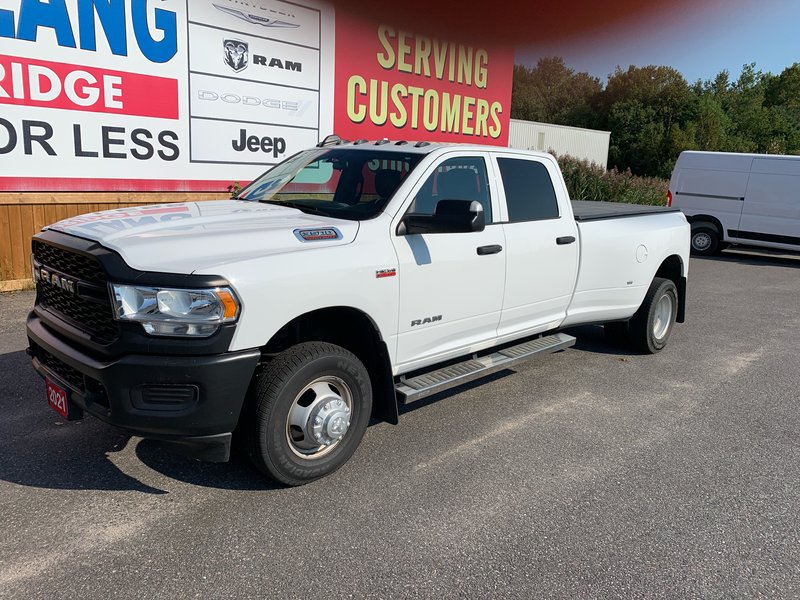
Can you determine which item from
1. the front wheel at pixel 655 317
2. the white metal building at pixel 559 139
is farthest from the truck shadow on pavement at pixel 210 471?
the white metal building at pixel 559 139

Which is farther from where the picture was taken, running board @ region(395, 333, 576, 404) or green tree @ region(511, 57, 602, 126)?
green tree @ region(511, 57, 602, 126)

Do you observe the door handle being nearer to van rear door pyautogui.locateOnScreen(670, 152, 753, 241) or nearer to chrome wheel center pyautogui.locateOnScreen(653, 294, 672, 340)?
chrome wheel center pyautogui.locateOnScreen(653, 294, 672, 340)

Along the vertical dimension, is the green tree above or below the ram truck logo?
above

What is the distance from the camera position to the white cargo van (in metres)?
14.5

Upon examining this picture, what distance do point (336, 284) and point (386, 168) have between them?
120 cm

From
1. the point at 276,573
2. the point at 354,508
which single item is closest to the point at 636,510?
the point at 354,508

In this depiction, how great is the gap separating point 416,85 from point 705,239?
7.97m

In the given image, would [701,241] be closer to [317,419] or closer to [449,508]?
[449,508]

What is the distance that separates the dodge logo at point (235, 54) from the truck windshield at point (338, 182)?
558 centimetres

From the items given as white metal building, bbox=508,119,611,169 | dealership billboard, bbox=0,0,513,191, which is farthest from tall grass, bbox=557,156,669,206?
dealership billboard, bbox=0,0,513,191

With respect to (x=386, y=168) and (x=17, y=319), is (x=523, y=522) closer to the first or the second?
(x=386, y=168)

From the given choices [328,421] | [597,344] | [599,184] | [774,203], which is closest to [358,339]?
[328,421]

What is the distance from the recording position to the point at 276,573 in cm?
298

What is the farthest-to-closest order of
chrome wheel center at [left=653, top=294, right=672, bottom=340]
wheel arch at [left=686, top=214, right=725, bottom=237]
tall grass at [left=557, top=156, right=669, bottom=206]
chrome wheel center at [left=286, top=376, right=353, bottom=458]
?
tall grass at [left=557, top=156, right=669, bottom=206] < wheel arch at [left=686, top=214, right=725, bottom=237] < chrome wheel center at [left=653, top=294, right=672, bottom=340] < chrome wheel center at [left=286, top=376, right=353, bottom=458]
